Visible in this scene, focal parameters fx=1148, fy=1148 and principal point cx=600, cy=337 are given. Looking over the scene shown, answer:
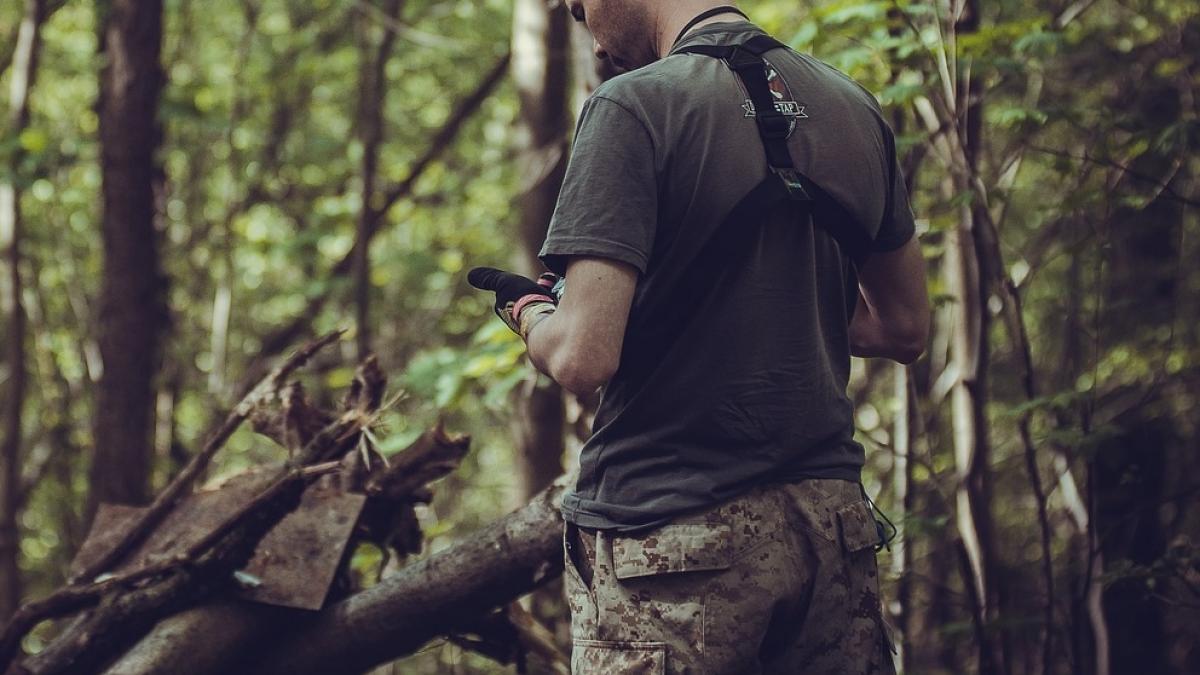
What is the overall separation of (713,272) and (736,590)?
23.4 inches

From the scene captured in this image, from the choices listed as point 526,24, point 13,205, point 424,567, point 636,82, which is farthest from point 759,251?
point 13,205

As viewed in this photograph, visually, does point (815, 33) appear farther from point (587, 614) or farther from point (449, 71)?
point (449, 71)

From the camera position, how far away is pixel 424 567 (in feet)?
11.5

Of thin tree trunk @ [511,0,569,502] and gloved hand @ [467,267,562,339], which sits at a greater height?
thin tree trunk @ [511,0,569,502]

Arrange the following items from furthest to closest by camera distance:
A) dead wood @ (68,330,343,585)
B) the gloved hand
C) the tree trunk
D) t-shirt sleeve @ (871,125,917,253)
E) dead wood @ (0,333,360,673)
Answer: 1. the tree trunk
2. dead wood @ (68,330,343,585)
3. dead wood @ (0,333,360,673)
4. t-shirt sleeve @ (871,125,917,253)
5. the gloved hand

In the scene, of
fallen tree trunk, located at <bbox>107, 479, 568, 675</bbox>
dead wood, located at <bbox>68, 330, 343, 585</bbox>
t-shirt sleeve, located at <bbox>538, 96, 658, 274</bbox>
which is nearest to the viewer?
t-shirt sleeve, located at <bbox>538, 96, 658, 274</bbox>

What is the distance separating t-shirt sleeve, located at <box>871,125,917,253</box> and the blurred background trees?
4.93 feet

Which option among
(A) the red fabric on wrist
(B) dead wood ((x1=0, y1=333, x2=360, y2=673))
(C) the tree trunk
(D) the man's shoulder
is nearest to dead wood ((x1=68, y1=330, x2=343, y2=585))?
(B) dead wood ((x1=0, y1=333, x2=360, y2=673))

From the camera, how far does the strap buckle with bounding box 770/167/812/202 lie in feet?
7.10

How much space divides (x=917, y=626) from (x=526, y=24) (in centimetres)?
732

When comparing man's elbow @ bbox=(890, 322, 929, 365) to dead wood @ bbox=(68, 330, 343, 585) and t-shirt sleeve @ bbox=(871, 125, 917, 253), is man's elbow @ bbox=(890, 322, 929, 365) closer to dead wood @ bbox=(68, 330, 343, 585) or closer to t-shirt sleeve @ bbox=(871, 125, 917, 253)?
t-shirt sleeve @ bbox=(871, 125, 917, 253)

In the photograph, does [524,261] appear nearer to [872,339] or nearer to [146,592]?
[146,592]

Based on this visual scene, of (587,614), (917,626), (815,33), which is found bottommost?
(917,626)

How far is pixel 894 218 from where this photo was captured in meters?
2.50
